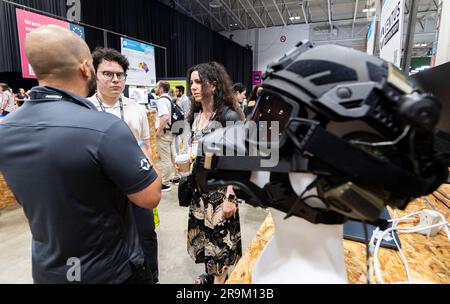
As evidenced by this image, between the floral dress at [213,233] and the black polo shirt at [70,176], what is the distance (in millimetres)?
828

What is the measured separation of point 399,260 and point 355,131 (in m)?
0.60

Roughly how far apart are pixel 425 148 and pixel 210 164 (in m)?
0.46

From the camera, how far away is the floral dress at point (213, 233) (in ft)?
5.72

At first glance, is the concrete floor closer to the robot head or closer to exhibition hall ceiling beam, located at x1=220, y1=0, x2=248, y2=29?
the robot head

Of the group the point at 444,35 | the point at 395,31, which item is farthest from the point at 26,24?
the point at 444,35

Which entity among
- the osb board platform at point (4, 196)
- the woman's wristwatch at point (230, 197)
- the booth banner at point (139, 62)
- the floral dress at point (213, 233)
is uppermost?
the booth banner at point (139, 62)

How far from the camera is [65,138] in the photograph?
0.83m

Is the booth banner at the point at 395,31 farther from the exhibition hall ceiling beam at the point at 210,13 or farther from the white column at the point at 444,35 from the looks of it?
the exhibition hall ceiling beam at the point at 210,13

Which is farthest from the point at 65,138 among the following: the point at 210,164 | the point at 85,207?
the point at 210,164

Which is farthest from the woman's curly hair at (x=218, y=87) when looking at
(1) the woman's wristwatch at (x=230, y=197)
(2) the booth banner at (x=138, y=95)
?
(2) the booth banner at (x=138, y=95)

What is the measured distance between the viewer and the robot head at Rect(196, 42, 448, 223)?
0.50 meters

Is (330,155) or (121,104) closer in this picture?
(330,155)

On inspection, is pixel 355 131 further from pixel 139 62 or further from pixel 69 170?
pixel 139 62

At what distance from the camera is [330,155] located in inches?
20.7
